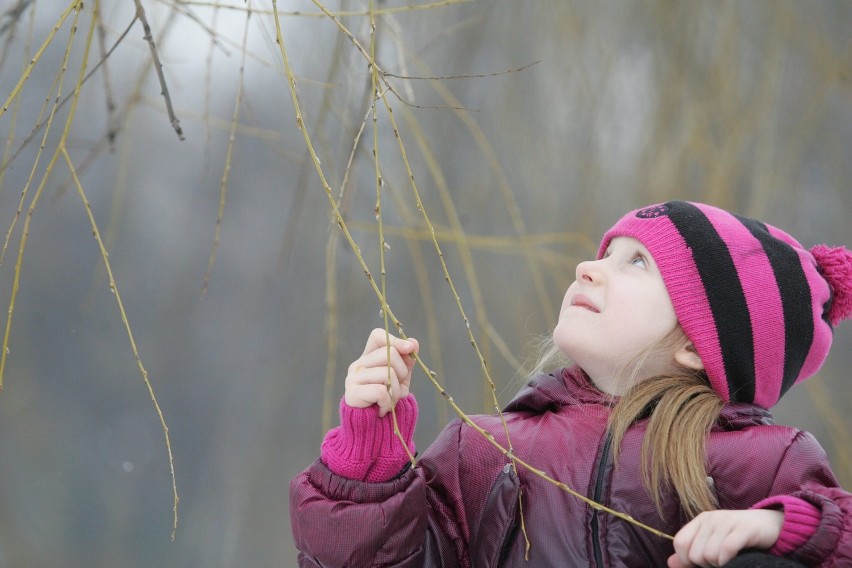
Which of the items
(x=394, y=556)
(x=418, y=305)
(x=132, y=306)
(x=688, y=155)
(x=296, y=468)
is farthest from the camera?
(x=132, y=306)

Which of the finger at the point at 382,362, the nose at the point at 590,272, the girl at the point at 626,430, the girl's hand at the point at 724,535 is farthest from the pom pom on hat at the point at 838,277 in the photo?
the finger at the point at 382,362

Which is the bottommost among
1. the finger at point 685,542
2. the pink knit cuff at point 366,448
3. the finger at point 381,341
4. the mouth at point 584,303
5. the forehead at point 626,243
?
the finger at point 685,542

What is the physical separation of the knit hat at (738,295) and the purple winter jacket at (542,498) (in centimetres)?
5

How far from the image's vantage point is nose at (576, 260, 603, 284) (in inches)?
48.3

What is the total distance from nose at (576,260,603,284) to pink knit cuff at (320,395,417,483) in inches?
11.7

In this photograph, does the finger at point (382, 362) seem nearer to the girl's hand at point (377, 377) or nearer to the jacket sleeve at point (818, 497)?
the girl's hand at point (377, 377)

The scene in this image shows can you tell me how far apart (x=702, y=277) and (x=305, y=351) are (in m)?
1.16

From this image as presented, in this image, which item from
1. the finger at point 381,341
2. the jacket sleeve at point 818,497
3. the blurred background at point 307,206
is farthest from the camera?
the blurred background at point 307,206

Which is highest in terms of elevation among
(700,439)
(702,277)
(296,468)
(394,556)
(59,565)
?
(702,277)

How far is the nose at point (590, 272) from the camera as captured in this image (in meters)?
1.23

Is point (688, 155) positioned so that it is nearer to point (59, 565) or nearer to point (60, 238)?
point (60, 238)

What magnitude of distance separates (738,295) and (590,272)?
0.17m

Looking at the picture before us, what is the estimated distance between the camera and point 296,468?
2180 millimetres

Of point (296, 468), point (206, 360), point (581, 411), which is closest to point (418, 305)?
point (296, 468)
